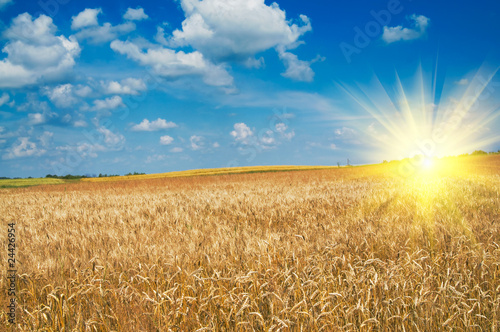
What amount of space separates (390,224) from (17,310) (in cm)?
538

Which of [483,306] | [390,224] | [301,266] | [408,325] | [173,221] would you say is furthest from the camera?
A: [173,221]

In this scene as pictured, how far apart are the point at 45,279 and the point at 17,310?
486 millimetres

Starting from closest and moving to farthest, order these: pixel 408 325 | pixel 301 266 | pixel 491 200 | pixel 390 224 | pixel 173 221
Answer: pixel 408 325 → pixel 301 266 → pixel 390 224 → pixel 173 221 → pixel 491 200

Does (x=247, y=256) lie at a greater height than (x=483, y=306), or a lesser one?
greater

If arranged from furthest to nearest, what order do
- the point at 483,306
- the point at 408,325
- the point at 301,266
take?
the point at 301,266 → the point at 483,306 → the point at 408,325

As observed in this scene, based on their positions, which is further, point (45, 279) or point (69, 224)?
point (69, 224)

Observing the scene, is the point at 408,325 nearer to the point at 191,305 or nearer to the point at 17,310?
the point at 191,305

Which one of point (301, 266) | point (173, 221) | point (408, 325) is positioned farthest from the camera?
point (173, 221)

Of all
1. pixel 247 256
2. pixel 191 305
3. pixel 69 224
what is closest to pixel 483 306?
pixel 247 256

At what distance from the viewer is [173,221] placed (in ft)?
21.8

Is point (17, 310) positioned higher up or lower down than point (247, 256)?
lower down

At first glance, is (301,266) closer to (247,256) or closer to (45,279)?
(247,256)

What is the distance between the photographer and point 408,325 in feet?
7.84

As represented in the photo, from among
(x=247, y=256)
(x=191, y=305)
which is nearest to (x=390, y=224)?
(x=247, y=256)
